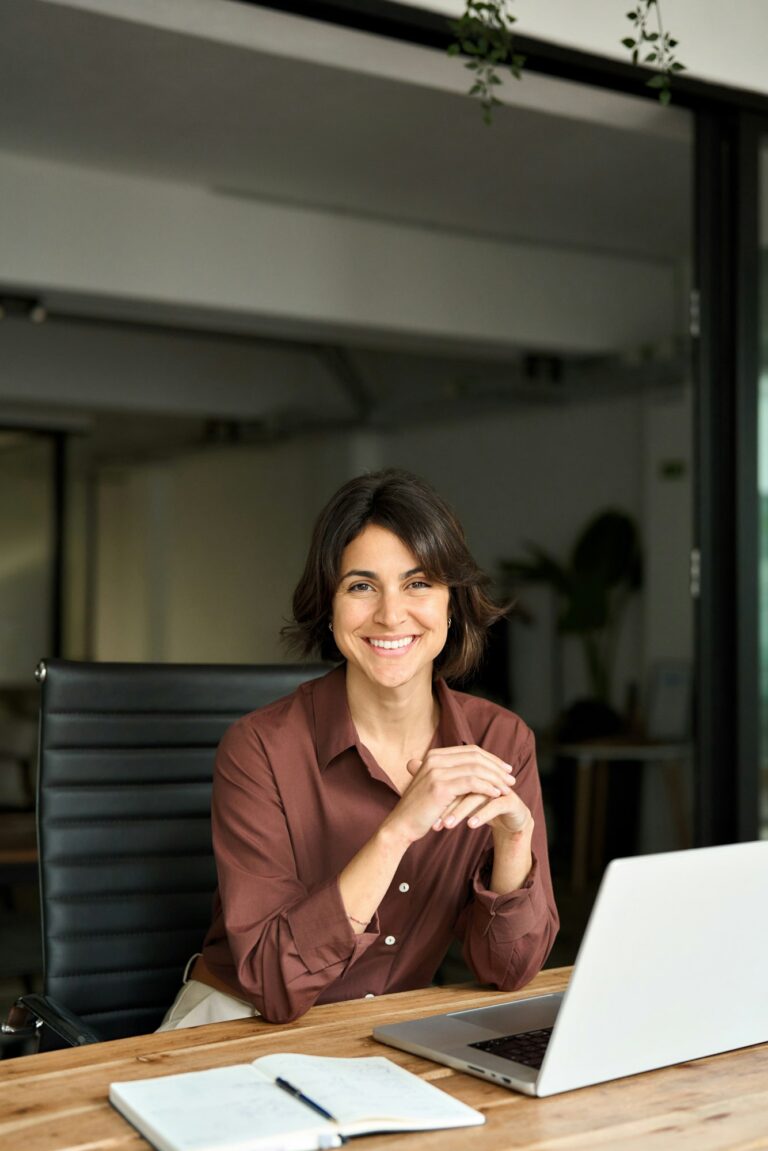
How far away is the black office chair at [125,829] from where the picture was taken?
2104 millimetres

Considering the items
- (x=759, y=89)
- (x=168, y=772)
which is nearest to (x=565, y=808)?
(x=759, y=89)

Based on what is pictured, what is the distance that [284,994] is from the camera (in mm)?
1581

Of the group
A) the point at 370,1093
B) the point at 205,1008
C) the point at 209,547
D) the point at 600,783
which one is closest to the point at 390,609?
the point at 205,1008

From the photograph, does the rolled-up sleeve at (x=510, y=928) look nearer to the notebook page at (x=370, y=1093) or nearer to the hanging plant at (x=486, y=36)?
the notebook page at (x=370, y=1093)

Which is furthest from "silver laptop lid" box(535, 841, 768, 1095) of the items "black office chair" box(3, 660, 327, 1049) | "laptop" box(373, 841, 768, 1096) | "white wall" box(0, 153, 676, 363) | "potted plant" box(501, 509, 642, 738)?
"potted plant" box(501, 509, 642, 738)

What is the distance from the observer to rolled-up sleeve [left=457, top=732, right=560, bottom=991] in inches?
68.9

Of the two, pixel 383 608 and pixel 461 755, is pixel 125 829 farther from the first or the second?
pixel 461 755

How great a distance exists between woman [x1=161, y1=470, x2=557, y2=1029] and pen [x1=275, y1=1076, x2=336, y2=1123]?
0.34m

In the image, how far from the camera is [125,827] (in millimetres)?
2168

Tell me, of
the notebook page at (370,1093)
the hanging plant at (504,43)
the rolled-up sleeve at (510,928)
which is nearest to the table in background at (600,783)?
the hanging plant at (504,43)

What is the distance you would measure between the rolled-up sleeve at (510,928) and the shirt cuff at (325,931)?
0.19 meters

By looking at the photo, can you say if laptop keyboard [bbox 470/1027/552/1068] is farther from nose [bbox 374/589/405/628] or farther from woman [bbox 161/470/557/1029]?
nose [bbox 374/589/405/628]

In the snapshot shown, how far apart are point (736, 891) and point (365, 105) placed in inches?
142

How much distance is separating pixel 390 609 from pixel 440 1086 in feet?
2.23
